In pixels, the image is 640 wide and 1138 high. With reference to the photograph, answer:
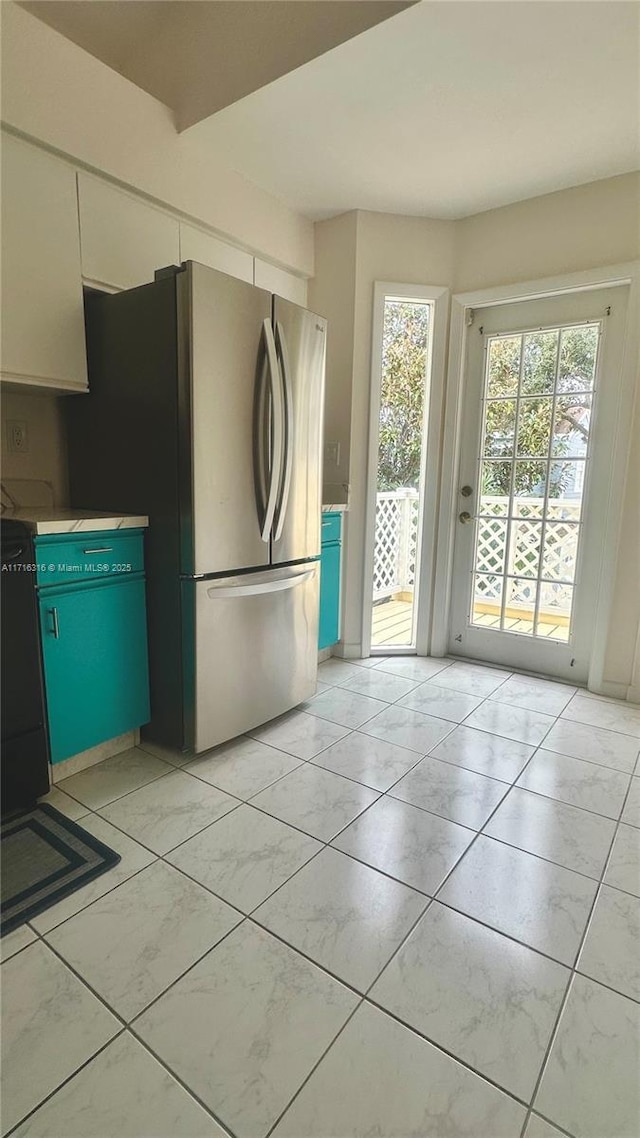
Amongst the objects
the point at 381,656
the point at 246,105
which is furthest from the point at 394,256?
the point at 381,656

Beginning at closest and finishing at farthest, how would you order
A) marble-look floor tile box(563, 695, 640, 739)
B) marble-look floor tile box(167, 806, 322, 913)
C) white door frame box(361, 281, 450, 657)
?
marble-look floor tile box(167, 806, 322, 913) < marble-look floor tile box(563, 695, 640, 739) < white door frame box(361, 281, 450, 657)

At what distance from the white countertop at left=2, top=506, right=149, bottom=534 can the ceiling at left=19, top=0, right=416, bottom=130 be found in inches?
62.1

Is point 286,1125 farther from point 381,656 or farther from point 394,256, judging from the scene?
point 394,256

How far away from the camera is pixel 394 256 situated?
2930 millimetres

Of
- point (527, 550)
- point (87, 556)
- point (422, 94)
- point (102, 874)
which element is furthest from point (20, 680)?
point (527, 550)

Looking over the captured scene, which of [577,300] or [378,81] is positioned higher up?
[378,81]

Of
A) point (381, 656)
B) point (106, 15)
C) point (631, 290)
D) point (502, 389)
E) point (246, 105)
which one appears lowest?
point (381, 656)

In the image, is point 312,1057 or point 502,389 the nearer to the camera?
point 312,1057

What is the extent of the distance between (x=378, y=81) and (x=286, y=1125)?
281cm

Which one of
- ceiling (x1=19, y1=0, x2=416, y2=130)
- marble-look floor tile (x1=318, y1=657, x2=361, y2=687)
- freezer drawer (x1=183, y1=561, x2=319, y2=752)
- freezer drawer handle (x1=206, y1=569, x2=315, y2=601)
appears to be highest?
ceiling (x1=19, y1=0, x2=416, y2=130)

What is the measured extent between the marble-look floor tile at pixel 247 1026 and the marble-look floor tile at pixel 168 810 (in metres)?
0.45

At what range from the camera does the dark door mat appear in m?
1.36

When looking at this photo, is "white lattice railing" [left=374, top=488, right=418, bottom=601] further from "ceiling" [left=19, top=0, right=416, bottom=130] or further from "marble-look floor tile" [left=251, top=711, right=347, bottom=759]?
"ceiling" [left=19, top=0, right=416, bottom=130]

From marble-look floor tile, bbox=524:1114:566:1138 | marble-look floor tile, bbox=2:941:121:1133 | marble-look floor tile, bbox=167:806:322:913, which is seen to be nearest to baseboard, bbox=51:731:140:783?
marble-look floor tile, bbox=167:806:322:913
